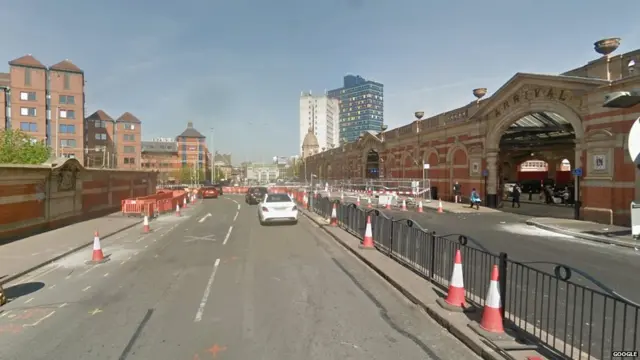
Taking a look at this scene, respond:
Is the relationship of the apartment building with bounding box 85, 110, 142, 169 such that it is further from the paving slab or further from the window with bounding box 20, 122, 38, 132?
the paving slab

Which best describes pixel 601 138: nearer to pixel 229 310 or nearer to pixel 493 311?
pixel 493 311

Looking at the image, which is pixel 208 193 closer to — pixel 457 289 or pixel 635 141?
pixel 635 141

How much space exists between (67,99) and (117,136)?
2852 centimetres

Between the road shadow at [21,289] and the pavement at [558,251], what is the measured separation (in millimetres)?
8252

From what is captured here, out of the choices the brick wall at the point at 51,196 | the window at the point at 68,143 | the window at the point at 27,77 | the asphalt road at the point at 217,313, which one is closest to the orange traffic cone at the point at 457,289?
the asphalt road at the point at 217,313

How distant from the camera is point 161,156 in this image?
13362 centimetres

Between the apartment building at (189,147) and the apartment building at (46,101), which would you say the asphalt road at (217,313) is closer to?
the apartment building at (46,101)

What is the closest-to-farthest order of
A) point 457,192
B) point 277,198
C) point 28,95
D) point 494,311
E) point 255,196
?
1. point 494,311
2. point 277,198
3. point 457,192
4. point 255,196
5. point 28,95

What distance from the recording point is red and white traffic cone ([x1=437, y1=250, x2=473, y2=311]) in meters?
5.84

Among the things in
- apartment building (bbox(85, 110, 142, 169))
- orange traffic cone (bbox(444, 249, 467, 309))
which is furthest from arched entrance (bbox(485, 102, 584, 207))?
apartment building (bbox(85, 110, 142, 169))

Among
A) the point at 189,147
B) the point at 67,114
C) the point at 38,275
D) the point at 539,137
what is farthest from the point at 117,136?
the point at 38,275

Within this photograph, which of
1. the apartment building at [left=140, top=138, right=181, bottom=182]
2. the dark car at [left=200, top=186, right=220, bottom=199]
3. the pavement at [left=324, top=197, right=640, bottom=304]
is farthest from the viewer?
the apartment building at [left=140, top=138, right=181, bottom=182]

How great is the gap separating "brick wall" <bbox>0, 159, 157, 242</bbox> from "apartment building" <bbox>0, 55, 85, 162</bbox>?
162 ft

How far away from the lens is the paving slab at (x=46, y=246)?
920 cm
